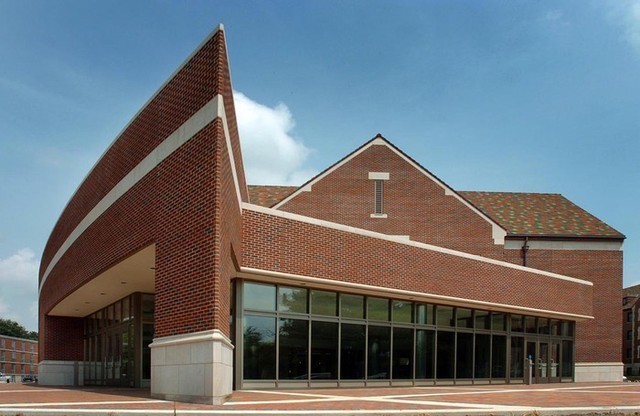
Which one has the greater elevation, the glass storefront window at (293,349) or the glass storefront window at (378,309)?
the glass storefront window at (378,309)

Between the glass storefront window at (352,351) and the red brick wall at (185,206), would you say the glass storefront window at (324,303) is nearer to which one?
the glass storefront window at (352,351)

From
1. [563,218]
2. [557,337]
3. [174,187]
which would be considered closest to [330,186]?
[557,337]

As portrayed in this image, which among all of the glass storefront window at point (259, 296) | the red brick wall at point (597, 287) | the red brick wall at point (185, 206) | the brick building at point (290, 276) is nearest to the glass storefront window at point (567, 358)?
the brick building at point (290, 276)

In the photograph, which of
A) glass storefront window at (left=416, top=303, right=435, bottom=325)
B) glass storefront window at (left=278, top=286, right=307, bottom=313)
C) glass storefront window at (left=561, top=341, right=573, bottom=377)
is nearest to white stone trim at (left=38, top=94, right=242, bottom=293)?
glass storefront window at (left=278, top=286, right=307, bottom=313)

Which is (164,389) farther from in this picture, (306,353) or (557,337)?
(557,337)

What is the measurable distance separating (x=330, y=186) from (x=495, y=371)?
39.6 ft

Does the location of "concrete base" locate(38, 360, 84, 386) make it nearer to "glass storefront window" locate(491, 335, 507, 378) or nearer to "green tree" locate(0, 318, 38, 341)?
"glass storefront window" locate(491, 335, 507, 378)

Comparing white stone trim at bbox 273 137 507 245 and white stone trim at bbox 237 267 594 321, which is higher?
white stone trim at bbox 273 137 507 245

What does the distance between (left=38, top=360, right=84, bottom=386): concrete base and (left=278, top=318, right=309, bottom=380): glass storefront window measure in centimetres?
1543

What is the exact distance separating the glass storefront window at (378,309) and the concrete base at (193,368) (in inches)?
343

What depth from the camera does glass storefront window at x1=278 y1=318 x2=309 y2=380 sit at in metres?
18.9

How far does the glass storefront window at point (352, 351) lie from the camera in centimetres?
2062

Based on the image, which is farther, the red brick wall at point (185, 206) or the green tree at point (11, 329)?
the green tree at point (11, 329)

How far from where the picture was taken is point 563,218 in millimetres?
39469
